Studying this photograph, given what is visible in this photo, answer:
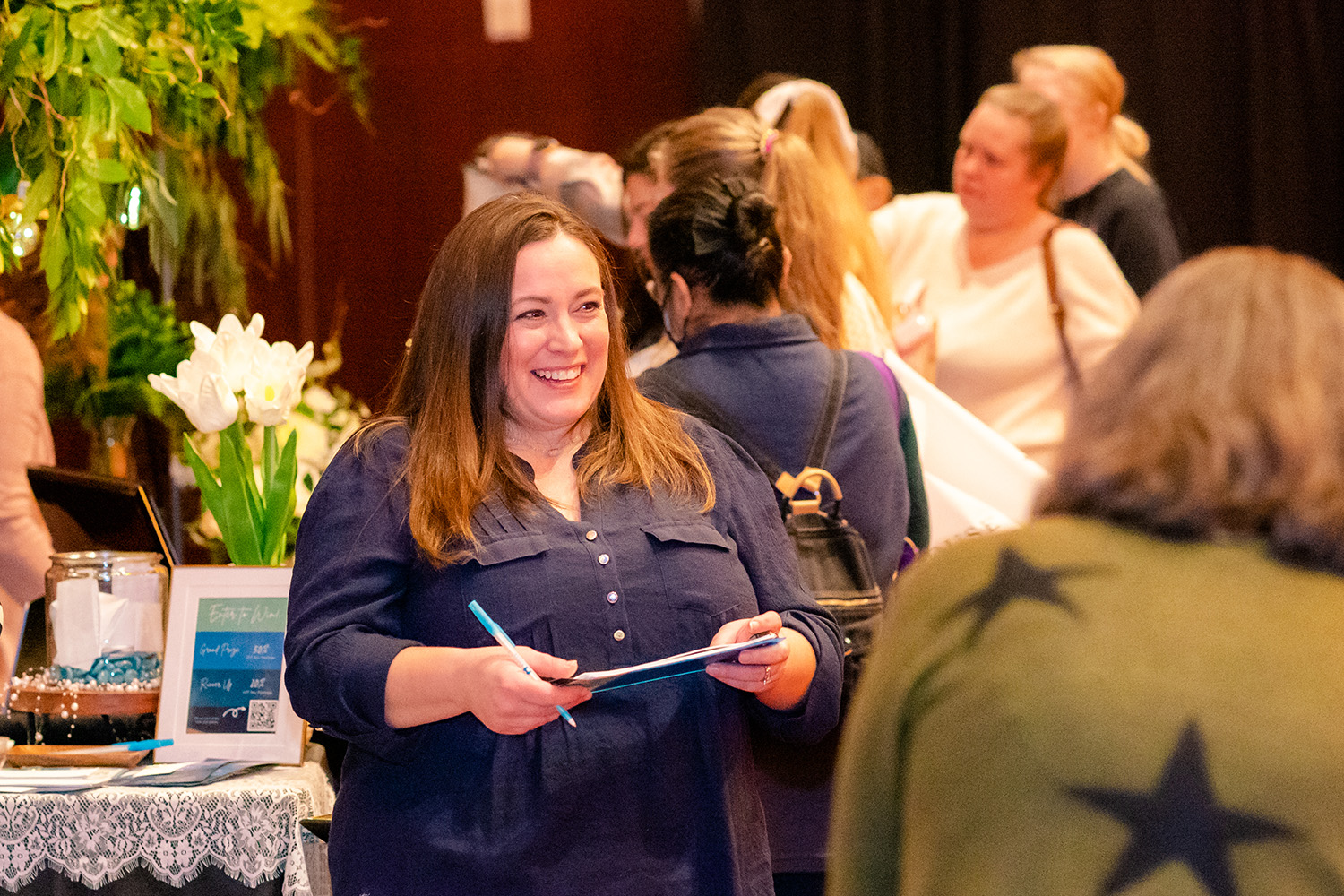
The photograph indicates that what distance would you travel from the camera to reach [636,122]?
5.37m

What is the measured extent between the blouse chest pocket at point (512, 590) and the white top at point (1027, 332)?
1.98 m

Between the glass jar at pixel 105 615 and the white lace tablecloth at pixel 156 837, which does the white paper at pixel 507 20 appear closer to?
the glass jar at pixel 105 615

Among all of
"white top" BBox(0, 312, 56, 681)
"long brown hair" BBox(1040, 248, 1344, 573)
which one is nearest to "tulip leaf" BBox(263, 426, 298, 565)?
"white top" BBox(0, 312, 56, 681)

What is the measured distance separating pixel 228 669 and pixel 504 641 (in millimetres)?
784

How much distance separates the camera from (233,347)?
2.16 m

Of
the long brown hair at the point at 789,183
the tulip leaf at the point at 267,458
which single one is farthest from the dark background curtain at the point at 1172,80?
the tulip leaf at the point at 267,458

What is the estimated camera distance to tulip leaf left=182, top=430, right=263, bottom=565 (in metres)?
2.21

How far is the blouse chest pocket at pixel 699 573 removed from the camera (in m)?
1.66

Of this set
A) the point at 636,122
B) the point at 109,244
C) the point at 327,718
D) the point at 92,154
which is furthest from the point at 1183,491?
the point at 636,122

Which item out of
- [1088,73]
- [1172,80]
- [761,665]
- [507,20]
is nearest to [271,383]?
[761,665]

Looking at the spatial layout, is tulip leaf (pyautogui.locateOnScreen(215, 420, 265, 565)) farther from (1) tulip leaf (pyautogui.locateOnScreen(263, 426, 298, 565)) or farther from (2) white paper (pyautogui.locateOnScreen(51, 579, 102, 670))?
(2) white paper (pyautogui.locateOnScreen(51, 579, 102, 670))

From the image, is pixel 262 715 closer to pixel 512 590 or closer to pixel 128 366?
pixel 512 590

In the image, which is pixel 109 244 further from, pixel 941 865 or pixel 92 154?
pixel 941 865

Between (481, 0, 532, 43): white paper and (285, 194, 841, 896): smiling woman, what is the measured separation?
371 cm
